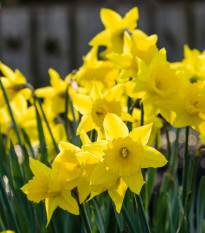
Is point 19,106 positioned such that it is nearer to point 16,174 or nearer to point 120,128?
point 16,174

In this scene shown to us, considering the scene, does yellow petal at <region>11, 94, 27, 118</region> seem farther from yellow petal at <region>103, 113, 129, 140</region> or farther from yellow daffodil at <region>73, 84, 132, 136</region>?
yellow petal at <region>103, 113, 129, 140</region>

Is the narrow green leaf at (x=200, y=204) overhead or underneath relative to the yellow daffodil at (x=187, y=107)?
underneath

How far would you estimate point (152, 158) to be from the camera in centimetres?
97

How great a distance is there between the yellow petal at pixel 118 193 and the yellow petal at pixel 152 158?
0.06 meters

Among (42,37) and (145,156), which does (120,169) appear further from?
(42,37)

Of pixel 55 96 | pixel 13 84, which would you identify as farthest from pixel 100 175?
pixel 55 96

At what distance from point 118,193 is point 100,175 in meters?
0.06

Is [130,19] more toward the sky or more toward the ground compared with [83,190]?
more toward the sky

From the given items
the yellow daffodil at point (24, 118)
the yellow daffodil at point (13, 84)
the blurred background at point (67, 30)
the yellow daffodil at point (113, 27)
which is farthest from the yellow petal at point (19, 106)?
the blurred background at point (67, 30)

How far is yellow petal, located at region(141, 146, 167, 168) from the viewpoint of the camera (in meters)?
0.96

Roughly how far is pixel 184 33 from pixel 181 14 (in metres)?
0.18

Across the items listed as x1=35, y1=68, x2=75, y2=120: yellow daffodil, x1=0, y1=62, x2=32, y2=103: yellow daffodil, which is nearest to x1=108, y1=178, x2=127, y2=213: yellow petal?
x1=0, y1=62, x2=32, y2=103: yellow daffodil

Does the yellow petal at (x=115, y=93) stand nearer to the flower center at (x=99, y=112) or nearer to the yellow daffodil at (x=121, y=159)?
the flower center at (x=99, y=112)

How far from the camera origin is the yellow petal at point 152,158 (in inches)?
37.9
